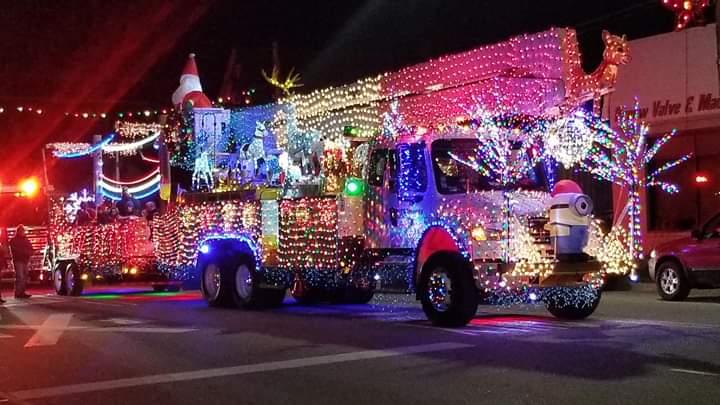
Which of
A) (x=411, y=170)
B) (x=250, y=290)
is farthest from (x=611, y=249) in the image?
(x=250, y=290)

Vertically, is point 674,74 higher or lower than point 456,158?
higher

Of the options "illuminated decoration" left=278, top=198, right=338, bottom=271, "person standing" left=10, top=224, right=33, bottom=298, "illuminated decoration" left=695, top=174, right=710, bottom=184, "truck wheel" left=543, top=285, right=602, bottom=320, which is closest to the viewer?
"truck wheel" left=543, top=285, right=602, bottom=320

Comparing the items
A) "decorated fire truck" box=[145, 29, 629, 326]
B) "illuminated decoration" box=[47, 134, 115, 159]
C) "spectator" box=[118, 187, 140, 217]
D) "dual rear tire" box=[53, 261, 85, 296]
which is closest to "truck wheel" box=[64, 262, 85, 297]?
"dual rear tire" box=[53, 261, 85, 296]

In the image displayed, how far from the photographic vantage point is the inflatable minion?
11023 millimetres

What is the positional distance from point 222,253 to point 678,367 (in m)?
9.54

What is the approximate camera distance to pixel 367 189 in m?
13.0

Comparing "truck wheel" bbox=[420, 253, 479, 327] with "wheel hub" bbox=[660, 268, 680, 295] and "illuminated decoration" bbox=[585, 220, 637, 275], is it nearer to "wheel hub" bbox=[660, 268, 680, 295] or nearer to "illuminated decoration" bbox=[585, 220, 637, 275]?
"illuminated decoration" bbox=[585, 220, 637, 275]

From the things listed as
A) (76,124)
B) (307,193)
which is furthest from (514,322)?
(76,124)

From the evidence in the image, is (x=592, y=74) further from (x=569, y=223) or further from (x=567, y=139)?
(x=569, y=223)

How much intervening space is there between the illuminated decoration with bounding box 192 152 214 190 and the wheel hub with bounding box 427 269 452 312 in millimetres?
6443

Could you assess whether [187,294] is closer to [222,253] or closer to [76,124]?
[222,253]

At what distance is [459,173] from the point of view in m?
11.9

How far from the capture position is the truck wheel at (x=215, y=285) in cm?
1599

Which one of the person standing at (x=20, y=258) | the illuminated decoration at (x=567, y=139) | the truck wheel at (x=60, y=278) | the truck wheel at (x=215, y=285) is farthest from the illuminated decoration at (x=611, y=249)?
the truck wheel at (x=60, y=278)
